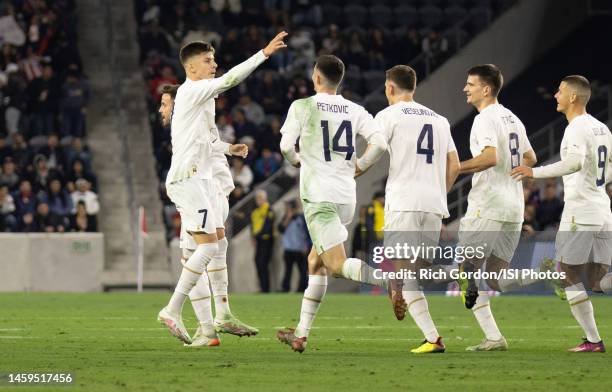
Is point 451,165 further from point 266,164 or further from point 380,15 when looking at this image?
point 380,15

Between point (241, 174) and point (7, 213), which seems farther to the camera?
point (241, 174)

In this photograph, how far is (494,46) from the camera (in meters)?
33.8

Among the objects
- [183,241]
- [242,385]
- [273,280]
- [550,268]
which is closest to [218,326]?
[183,241]

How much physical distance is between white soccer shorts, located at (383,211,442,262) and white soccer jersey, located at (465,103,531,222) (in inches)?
24.0

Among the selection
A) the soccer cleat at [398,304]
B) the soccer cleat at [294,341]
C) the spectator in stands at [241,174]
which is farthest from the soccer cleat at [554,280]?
the spectator in stands at [241,174]

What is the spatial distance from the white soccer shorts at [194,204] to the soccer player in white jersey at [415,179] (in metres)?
1.60

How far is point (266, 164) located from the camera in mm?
31562

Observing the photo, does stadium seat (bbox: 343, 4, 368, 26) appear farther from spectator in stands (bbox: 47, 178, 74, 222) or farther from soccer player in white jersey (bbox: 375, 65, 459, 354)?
soccer player in white jersey (bbox: 375, 65, 459, 354)

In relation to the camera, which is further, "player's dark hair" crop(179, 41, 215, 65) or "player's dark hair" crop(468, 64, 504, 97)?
"player's dark hair" crop(468, 64, 504, 97)

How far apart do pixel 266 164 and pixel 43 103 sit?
15.7ft

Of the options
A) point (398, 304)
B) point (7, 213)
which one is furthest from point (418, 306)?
point (7, 213)

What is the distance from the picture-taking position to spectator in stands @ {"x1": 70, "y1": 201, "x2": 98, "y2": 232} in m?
30.2

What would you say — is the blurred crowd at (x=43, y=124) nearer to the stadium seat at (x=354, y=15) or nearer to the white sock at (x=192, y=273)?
the stadium seat at (x=354, y=15)

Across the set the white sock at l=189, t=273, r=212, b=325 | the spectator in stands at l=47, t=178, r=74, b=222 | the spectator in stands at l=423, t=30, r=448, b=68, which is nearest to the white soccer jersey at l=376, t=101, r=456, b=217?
the white sock at l=189, t=273, r=212, b=325
